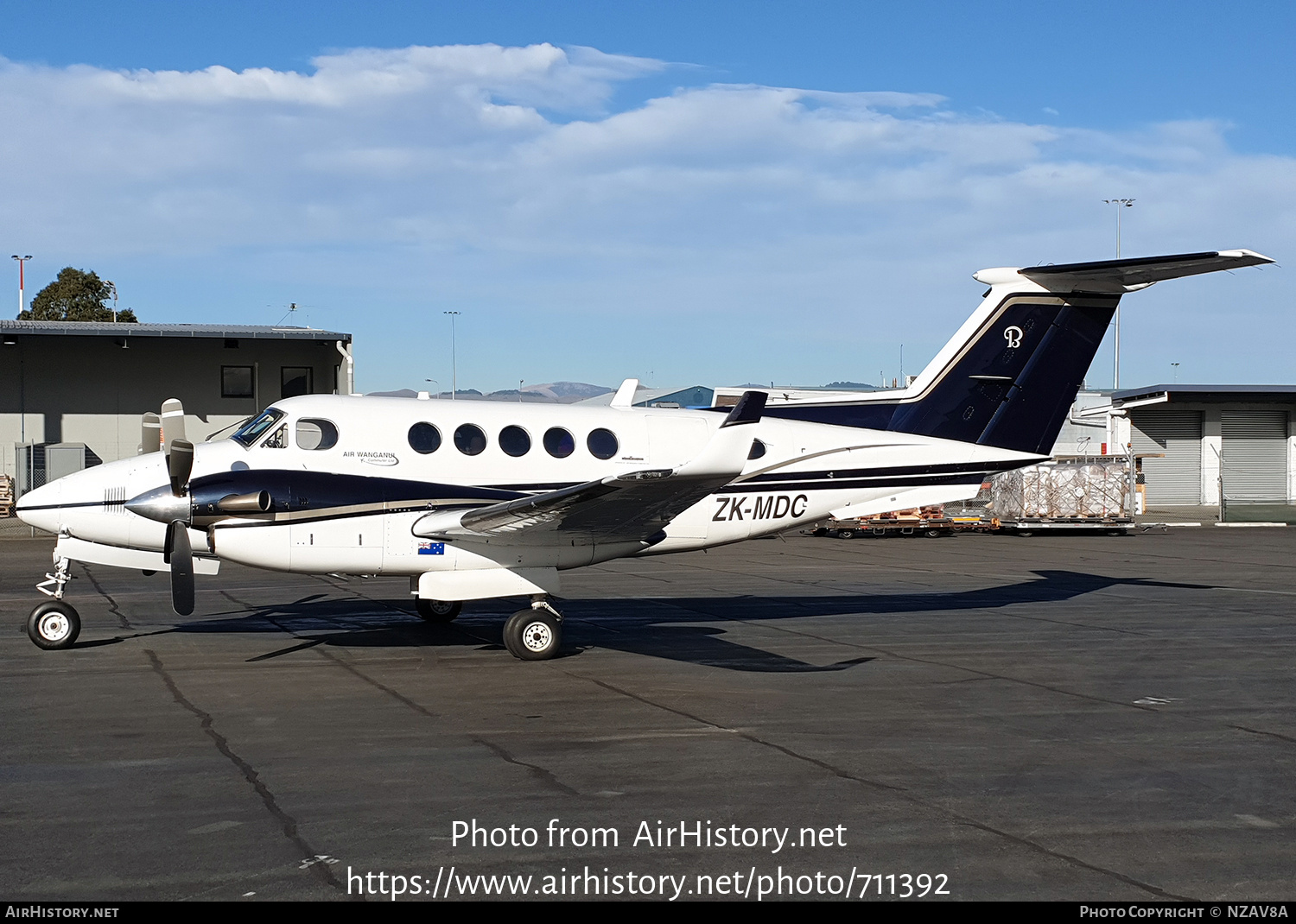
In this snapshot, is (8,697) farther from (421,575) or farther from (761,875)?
(761,875)

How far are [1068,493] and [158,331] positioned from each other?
31635mm

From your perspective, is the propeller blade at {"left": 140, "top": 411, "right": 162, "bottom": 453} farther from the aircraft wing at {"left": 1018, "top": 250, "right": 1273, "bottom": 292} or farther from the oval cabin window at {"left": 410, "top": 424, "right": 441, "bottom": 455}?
the aircraft wing at {"left": 1018, "top": 250, "right": 1273, "bottom": 292}

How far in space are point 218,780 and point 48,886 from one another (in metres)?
2.03

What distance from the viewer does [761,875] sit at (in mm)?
5918

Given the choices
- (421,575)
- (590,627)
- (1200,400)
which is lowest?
(590,627)

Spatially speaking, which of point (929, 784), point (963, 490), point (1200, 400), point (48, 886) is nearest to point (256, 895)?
point (48, 886)

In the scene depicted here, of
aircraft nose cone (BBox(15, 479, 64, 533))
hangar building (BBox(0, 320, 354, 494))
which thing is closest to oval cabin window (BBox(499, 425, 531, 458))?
aircraft nose cone (BBox(15, 479, 64, 533))

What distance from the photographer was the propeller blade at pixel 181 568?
39.3ft

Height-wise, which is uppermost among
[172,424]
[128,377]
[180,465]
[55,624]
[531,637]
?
[128,377]

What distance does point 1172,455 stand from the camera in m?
50.5

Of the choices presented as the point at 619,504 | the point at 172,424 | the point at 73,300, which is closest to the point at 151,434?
→ the point at 172,424

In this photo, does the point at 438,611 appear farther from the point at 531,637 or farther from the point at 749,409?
the point at 749,409

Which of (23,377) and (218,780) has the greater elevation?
(23,377)

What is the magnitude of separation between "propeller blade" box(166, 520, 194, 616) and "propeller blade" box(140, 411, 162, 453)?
2.05 m
